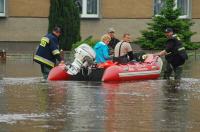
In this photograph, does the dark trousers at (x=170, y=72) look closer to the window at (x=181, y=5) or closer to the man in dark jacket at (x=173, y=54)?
the man in dark jacket at (x=173, y=54)

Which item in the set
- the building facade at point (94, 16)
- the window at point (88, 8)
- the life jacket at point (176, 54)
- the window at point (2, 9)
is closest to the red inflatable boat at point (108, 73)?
the life jacket at point (176, 54)

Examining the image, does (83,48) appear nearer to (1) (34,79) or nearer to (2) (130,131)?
(1) (34,79)

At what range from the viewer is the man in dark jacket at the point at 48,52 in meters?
20.5

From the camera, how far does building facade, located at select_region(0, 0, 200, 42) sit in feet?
118

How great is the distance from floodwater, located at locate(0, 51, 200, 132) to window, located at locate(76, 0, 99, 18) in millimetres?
Answer: 17115

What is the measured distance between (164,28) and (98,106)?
2042 cm

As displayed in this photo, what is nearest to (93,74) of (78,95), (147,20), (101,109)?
(78,95)

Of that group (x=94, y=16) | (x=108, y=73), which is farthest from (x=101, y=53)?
(x=94, y=16)

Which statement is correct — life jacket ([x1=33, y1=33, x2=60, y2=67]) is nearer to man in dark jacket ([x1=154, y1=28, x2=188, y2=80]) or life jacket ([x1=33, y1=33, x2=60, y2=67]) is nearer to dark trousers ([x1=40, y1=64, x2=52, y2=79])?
dark trousers ([x1=40, y1=64, x2=52, y2=79])

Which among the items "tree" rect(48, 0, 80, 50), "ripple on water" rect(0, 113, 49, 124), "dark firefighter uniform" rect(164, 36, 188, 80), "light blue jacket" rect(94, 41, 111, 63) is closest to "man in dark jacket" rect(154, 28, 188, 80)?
"dark firefighter uniform" rect(164, 36, 188, 80)

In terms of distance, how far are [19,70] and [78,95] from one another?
31.3 feet

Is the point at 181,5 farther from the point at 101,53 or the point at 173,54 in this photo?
the point at 101,53

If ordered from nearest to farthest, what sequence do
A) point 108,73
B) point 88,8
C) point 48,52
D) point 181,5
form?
point 108,73, point 48,52, point 88,8, point 181,5

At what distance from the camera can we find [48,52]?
20.6 m
